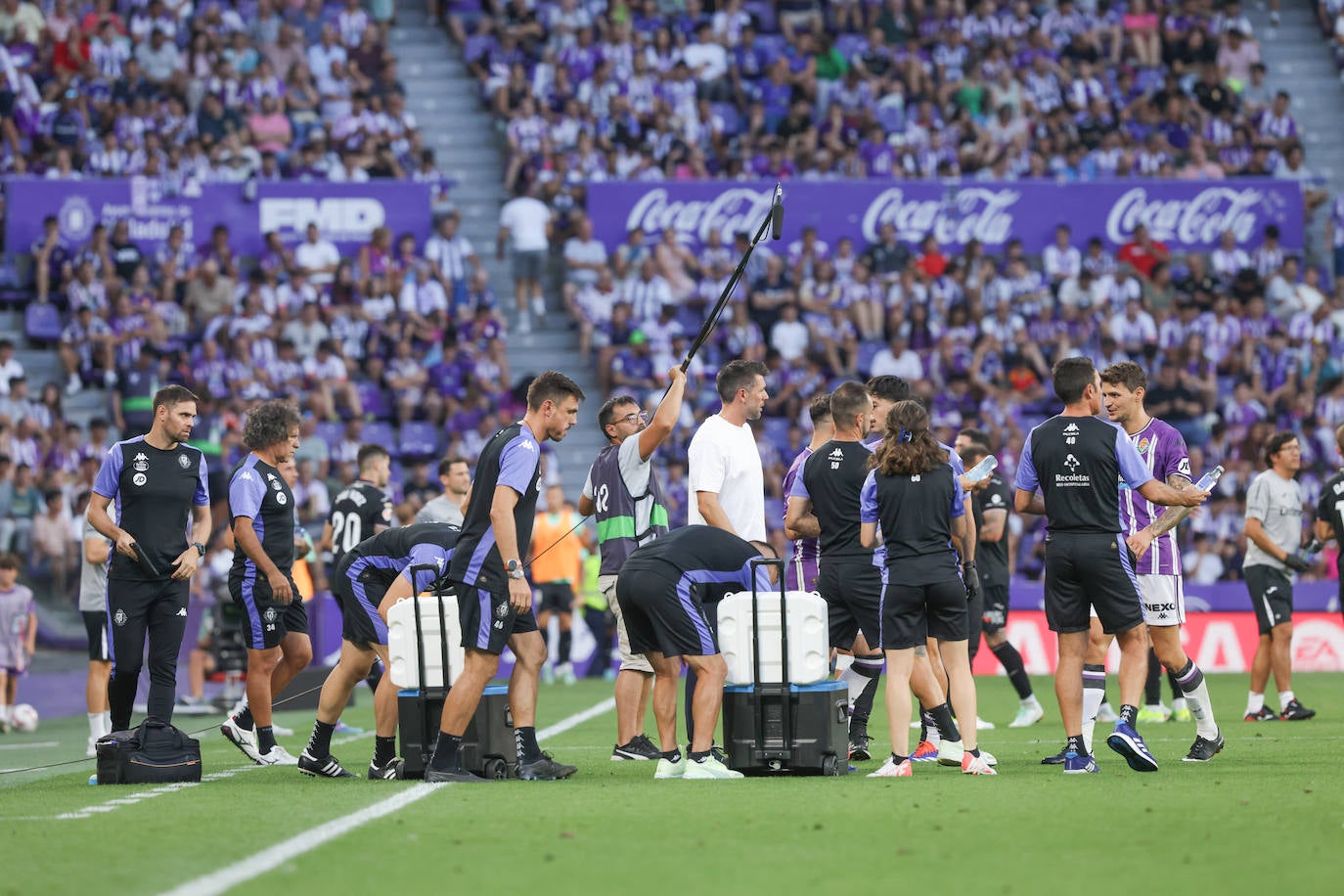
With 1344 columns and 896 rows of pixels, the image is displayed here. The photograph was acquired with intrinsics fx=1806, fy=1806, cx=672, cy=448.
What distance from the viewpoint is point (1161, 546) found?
11.2 meters

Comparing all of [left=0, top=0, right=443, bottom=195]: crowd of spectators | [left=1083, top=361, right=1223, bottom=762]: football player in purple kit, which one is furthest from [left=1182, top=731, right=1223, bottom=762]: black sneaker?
[left=0, top=0, right=443, bottom=195]: crowd of spectators

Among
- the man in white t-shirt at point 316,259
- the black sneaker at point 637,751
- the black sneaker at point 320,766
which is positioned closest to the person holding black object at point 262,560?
the black sneaker at point 320,766

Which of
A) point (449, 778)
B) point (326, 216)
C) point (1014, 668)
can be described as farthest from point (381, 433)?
point (449, 778)

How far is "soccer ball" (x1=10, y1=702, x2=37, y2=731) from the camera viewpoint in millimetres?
16172

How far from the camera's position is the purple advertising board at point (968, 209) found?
27.0m

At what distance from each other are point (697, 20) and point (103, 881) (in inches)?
989

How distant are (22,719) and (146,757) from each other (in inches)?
254

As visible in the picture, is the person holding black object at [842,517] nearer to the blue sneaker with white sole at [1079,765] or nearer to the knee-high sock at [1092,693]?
the knee-high sock at [1092,693]

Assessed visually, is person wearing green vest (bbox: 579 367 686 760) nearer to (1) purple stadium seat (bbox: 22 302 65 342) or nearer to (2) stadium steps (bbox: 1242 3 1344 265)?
(1) purple stadium seat (bbox: 22 302 65 342)

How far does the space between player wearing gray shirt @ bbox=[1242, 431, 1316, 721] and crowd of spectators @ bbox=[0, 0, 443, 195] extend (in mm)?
15054

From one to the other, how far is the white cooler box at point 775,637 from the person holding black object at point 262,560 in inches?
125

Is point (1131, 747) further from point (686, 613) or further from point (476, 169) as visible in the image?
point (476, 169)

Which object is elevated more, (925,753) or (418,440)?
(418,440)

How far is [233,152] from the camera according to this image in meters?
26.6
